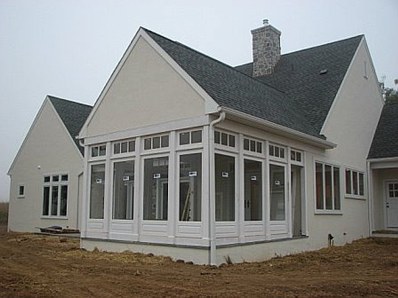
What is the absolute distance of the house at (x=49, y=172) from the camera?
21.1 m

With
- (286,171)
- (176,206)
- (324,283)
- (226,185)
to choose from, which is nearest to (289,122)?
(286,171)

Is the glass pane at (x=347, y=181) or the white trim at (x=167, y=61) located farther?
the glass pane at (x=347, y=181)

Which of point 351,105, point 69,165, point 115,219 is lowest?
point 115,219

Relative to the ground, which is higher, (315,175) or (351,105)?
(351,105)

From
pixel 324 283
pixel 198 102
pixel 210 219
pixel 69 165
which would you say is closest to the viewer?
pixel 324 283

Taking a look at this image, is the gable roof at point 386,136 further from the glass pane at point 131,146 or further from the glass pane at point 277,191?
the glass pane at point 131,146

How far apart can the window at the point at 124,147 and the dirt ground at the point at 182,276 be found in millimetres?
2820

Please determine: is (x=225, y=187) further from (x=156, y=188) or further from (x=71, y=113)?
(x=71, y=113)

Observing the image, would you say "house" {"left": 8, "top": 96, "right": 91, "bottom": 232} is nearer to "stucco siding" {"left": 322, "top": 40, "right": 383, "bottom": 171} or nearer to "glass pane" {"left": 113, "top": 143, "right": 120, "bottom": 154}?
A: "glass pane" {"left": 113, "top": 143, "right": 120, "bottom": 154}

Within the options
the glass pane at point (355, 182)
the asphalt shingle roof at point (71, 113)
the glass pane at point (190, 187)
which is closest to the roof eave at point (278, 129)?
the glass pane at point (190, 187)

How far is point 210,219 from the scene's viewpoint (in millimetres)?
10398

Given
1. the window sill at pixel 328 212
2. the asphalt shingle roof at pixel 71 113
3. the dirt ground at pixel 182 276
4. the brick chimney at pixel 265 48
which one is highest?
the brick chimney at pixel 265 48

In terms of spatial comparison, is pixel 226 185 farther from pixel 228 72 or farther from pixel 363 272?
pixel 228 72

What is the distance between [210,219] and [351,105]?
10.3 m
